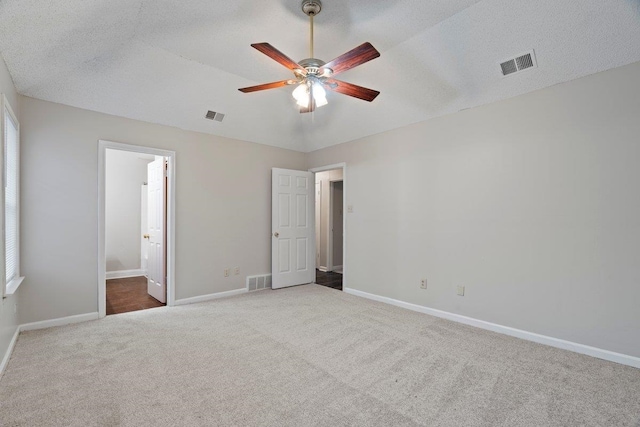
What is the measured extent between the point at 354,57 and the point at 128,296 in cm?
473

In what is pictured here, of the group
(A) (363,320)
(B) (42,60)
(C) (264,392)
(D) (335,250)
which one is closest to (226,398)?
(C) (264,392)

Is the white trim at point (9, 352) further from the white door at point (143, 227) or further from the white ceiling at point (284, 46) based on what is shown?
the white door at point (143, 227)

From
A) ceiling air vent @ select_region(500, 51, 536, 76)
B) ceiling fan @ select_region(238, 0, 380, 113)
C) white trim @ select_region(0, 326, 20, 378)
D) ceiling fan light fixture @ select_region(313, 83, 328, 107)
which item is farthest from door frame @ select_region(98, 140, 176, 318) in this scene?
ceiling air vent @ select_region(500, 51, 536, 76)

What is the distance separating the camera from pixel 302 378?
2.27m

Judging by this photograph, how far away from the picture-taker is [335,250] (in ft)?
23.0

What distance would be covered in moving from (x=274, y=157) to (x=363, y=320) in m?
3.06

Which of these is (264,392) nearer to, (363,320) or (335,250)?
(363,320)

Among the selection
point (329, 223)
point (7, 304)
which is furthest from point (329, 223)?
point (7, 304)

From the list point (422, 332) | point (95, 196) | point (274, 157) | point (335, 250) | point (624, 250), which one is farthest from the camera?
point (335, 250)

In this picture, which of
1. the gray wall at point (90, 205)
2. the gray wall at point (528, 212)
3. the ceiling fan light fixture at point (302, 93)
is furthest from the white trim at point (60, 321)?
the gray wall at point (528, 212)

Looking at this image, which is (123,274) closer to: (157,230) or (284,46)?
(157,230)

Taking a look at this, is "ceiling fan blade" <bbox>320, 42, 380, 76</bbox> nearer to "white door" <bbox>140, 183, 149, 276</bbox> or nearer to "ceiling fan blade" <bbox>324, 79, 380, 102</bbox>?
"ceiling fan blade" <bbox>324, 79, 380, 102</bbox>

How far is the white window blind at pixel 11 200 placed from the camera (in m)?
2.70

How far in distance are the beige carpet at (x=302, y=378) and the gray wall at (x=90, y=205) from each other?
1.58ft
